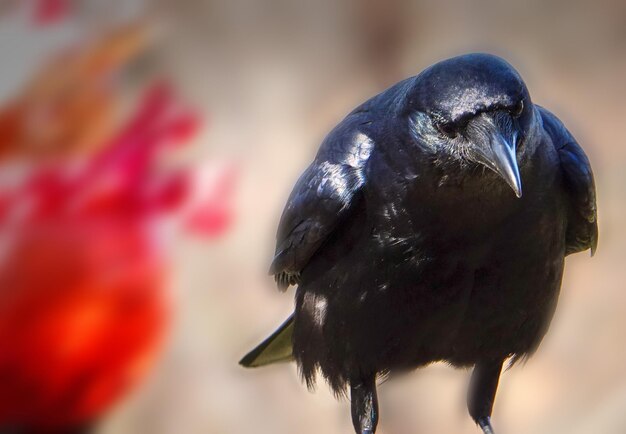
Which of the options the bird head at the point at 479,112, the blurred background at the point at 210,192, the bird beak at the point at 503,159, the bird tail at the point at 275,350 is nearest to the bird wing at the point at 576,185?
the bird head at the point at 479,112

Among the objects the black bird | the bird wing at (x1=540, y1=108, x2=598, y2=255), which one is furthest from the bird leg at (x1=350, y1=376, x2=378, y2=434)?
the bird wing at (x1=540, y1=108, x2=598, y2=255)

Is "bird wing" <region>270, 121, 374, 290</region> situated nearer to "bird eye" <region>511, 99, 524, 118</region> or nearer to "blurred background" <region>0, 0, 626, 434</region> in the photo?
"bird eye" <region>511, 99, 524, 118</region>

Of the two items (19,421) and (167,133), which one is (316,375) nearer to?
(167,133)

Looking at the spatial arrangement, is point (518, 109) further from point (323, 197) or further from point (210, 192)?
point (210, 192)

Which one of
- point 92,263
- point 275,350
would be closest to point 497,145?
point 275,350

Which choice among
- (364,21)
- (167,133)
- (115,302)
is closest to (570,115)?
(364,21)

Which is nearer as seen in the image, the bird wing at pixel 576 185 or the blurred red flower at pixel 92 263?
the bird wing at pixel 576 185

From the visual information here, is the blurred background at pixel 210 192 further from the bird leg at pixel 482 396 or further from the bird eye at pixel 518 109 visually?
the bird eye at pixel 518 109
